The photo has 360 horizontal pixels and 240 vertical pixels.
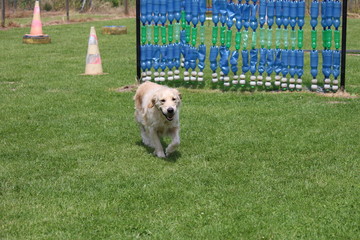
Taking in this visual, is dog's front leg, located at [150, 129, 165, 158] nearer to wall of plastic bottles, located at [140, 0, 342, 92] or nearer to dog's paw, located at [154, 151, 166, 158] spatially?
dog's paw, located at [154, 151, 166, 158]

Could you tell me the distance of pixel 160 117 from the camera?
7.73 meters

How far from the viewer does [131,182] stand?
6.70 m

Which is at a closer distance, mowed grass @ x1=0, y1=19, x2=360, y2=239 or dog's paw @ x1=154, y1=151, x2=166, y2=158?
mowed grass @ x1=0, y1=19, x2=360, y2=239

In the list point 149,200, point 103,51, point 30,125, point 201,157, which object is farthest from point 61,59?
point 149,200

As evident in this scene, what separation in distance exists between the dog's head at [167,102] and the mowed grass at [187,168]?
0.61 metres

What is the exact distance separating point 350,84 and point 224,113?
4093 mm

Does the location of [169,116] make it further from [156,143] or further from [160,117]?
[156,143]

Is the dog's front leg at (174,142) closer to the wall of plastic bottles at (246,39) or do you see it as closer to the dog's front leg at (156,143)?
the dog's front leg at (156,143)

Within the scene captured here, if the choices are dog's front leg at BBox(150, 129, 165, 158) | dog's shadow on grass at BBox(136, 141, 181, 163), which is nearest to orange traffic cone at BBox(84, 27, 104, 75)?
dog's shadow on grass at BBox(136, 141, 181, 163)

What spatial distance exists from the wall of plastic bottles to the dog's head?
493 centimetres

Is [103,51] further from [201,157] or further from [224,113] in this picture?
[201,157]

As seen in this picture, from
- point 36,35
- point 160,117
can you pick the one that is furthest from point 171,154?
point 36,35

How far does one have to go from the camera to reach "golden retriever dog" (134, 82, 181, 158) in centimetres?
745

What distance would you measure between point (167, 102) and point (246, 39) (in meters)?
5.35
